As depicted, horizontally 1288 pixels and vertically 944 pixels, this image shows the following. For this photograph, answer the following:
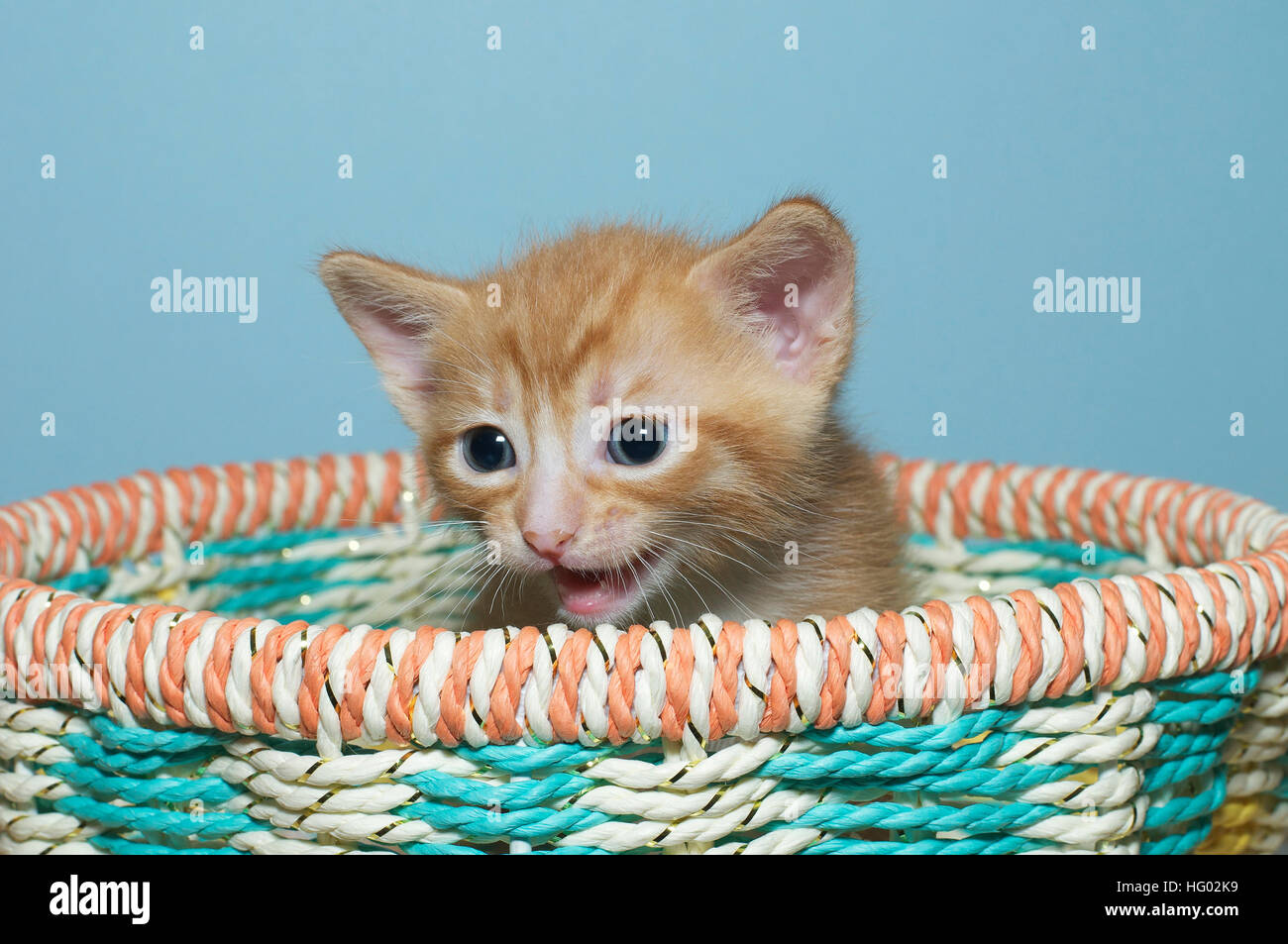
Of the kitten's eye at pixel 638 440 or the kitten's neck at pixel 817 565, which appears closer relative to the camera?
the kitten's eye at pixel 638 440

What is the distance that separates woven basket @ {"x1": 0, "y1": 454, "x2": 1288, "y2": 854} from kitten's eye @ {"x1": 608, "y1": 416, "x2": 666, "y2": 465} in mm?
419

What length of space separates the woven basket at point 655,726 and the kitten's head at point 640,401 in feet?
1.22

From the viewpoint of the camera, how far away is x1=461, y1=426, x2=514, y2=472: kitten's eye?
184 centimetres

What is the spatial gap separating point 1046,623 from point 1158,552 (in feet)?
3.80

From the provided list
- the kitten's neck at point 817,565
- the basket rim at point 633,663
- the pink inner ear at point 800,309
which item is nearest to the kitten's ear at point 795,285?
the pink inner ear at point 800,309

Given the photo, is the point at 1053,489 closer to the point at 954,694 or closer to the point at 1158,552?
the point at 1158,552

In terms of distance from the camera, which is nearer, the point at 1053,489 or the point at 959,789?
the point at 959,789

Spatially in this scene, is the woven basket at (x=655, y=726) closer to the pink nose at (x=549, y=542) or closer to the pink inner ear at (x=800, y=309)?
the pink nose at (x=549, y=542)

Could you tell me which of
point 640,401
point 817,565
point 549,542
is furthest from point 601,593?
point 817,565

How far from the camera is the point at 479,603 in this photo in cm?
212

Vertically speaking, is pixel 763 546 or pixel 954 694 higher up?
pixel 763 546

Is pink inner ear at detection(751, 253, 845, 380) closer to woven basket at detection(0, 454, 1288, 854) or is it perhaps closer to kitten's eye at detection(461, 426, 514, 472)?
kitten's eye at detection(461, 426, 514, 472)

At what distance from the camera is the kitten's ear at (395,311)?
1938 mm
